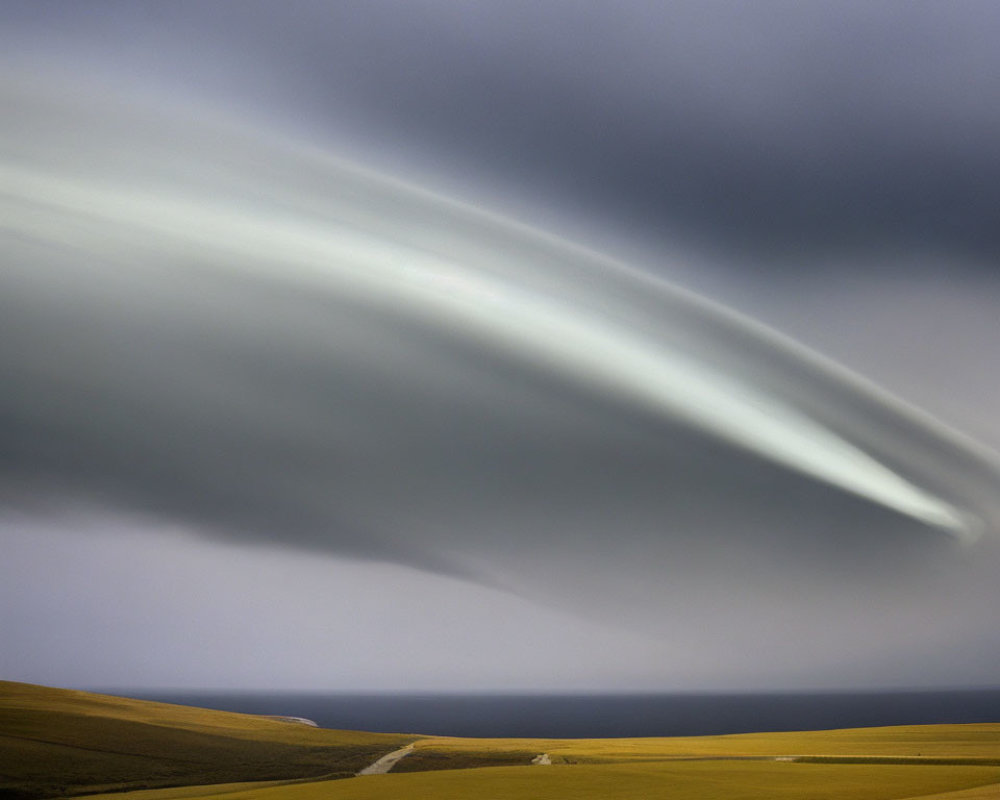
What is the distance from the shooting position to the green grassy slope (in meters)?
38.2

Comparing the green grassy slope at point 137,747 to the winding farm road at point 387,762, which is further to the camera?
the winding farm road at point 387,762

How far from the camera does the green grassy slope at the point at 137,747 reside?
3825cm

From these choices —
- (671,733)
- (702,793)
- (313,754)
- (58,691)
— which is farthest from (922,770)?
(671,733)

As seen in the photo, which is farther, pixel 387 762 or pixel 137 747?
pixel 387 762

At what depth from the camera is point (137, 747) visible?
153 ft

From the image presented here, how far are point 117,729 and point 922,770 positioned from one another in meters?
41.3

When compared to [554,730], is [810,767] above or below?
above

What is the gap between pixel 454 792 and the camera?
29812 millimetres

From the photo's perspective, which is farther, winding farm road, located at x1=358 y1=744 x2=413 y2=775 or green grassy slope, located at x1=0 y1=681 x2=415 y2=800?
winding farm road, located at x1=358 y1=744 x2=413 y2=775

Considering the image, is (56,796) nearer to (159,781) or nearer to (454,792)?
(159,781)

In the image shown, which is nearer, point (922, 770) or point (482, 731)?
point (922, 770)

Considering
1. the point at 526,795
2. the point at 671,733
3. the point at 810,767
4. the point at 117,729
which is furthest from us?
the point at 671,733

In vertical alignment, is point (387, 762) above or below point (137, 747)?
below

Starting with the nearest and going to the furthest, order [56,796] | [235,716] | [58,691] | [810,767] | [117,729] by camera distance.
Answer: [56,796], [810,767], [117,729], [58,691], [235,716]
